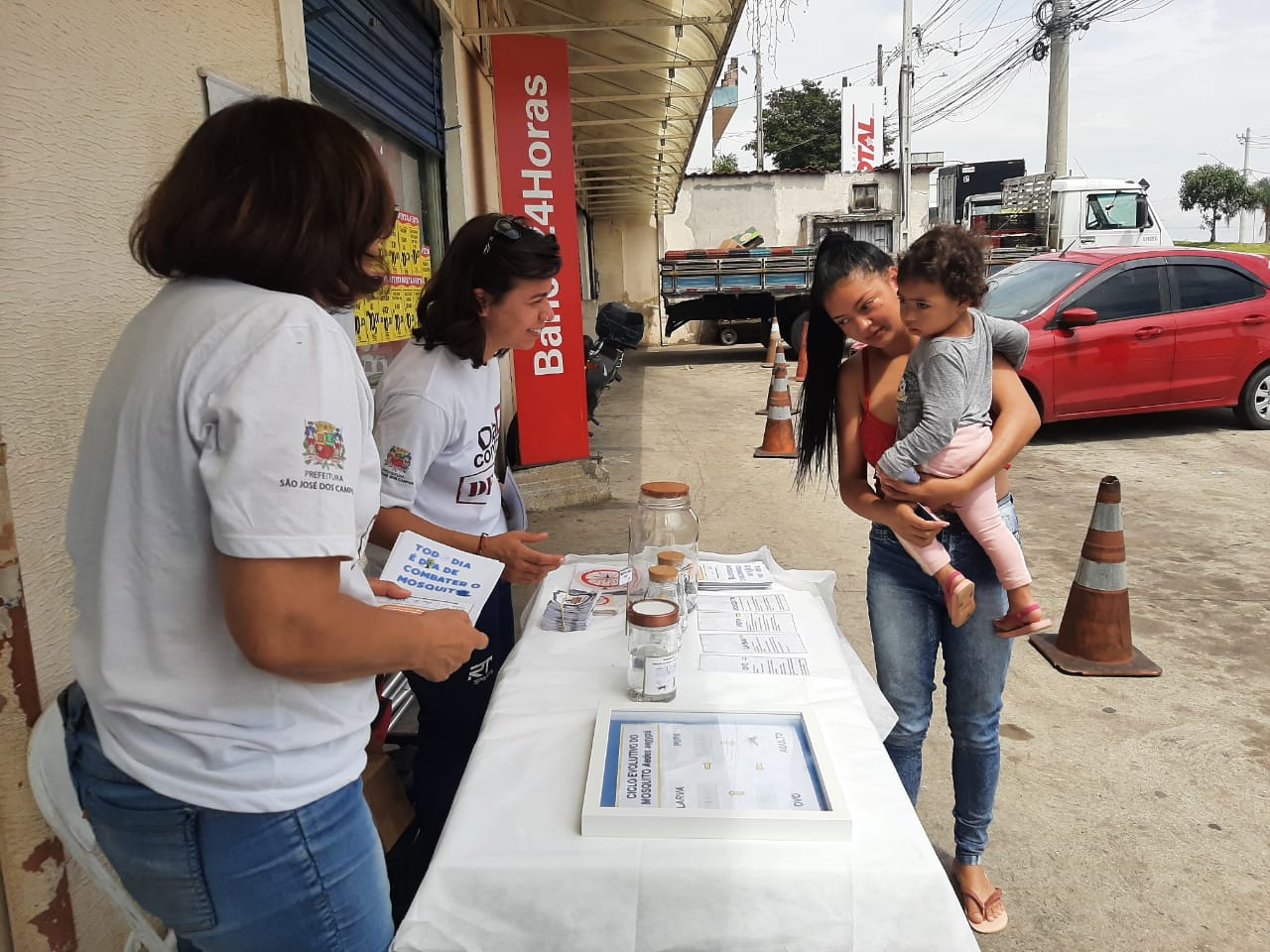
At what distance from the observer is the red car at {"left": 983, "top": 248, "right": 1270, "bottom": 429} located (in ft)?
25.0

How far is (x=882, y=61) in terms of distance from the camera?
1330 inches

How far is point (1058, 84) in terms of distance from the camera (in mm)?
21250

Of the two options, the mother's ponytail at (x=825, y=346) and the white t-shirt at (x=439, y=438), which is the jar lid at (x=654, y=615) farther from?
the mother's ponytail at (x=825, y=346)

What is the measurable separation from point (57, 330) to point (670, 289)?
13.7m

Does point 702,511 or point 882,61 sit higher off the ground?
point 882,61

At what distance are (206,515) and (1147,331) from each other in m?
8.42

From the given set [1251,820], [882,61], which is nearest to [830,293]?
[1251,820]

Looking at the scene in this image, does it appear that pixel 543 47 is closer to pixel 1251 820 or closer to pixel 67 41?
pixel 67 41

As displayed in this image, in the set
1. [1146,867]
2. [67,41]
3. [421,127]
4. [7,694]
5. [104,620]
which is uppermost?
[421,127]

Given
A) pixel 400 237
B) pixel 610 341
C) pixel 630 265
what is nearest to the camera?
pixel 400 237

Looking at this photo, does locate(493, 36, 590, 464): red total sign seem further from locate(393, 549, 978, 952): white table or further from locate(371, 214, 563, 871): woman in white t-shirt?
locate(393, 549, 978, 952): white table

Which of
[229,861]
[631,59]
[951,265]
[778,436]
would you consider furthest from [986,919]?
[631,59]

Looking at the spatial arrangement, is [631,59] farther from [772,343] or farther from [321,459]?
[772,343]

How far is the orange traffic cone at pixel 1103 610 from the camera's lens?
3.74m
